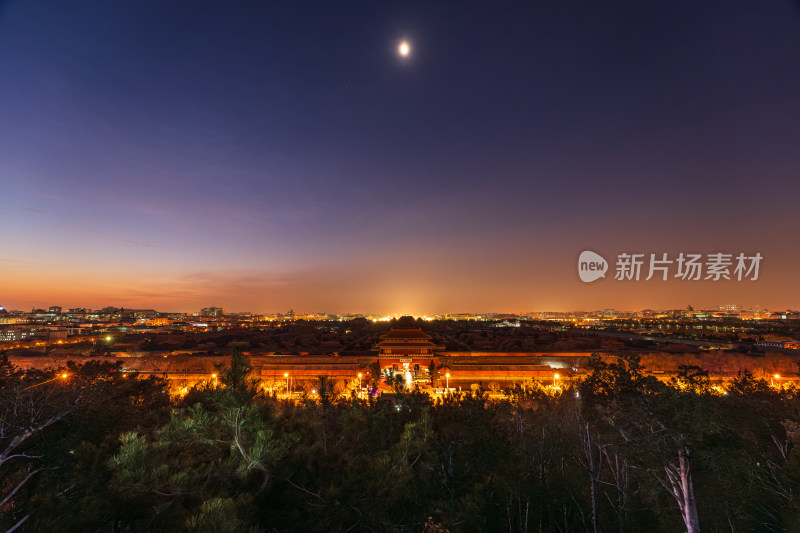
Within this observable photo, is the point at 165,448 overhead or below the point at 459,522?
overhead

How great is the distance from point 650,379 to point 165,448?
37.4ft

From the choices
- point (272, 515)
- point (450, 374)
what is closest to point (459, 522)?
point (272, 515)

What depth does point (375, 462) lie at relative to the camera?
22.1ft

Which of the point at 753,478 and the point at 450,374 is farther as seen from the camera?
the point at 450,374

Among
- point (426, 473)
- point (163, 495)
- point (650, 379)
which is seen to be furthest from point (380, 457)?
point (650, 379)

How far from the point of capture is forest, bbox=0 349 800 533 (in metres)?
5.29

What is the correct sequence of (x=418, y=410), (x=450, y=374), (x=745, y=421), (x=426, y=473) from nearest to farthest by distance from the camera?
1. (x=426, y=473)
2. (x=418, y=410)
3. (x=745, y=421)
4. (x=450, y=374)

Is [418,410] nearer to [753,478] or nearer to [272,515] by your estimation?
[272,515]

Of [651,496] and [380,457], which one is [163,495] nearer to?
[380,457]

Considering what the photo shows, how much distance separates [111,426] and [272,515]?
7735mm

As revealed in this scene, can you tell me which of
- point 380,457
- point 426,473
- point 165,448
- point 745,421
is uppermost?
point 165,448

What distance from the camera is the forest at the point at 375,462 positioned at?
5.29 m

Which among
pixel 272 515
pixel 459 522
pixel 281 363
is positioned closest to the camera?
pixel 272 515

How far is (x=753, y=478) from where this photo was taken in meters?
12.0
